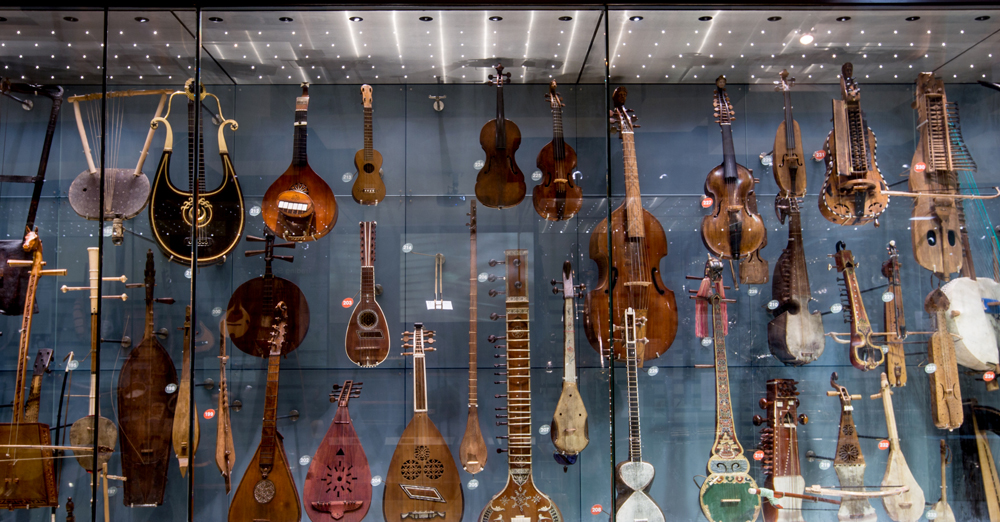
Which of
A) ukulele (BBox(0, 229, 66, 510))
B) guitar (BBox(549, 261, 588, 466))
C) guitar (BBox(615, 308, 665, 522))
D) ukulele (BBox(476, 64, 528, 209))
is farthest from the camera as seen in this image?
ukulele (BBox(476, 64, 528, 209))

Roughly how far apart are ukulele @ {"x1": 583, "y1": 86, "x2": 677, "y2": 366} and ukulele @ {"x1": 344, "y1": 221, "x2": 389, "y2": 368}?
1.11 m

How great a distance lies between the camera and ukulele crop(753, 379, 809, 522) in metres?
3.23

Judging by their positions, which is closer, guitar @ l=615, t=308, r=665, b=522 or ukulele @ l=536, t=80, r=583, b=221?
guitar @ l=615, t=308, r=665, b=522

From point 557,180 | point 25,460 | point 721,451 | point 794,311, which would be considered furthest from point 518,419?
point 25,460

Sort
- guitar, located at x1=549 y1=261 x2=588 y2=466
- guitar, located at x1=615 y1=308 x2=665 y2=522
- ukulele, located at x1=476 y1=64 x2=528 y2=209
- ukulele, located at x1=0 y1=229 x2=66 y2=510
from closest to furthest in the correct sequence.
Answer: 1. ukulele, located at x1=0 y1=229 x2=66 y2=510
2. guitar, located at x1=615 y1=308 x2=665 y2=522
3. guitar, located at x1=549 y1=261 x2=588 y2=466
4. ukulele, located at x1=476 y1=64 x2=528 y2=209

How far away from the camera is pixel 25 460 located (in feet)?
10.0

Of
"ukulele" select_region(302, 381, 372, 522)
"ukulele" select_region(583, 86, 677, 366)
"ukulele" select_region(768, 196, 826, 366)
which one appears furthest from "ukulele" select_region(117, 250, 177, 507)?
"ukulele" select_region(768, 196, 826, 366)

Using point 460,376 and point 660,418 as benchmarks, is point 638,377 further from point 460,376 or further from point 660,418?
point 460,376

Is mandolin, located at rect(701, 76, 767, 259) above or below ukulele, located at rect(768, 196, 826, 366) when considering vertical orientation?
above

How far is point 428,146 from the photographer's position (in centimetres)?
361

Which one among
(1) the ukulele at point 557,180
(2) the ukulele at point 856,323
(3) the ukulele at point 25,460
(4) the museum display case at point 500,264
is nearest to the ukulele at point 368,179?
(4) the museum display case at point 500,264

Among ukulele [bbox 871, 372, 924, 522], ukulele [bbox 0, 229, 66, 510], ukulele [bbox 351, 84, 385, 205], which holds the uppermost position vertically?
ukulele [bbox 351, 84, 385, 205]

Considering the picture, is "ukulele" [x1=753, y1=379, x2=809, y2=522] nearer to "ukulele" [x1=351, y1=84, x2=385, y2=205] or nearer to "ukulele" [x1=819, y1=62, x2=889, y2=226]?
"ukulele" [x1=819, y1=62, x2=889, y2=226]

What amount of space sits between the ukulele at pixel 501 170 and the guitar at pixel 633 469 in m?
0.90
